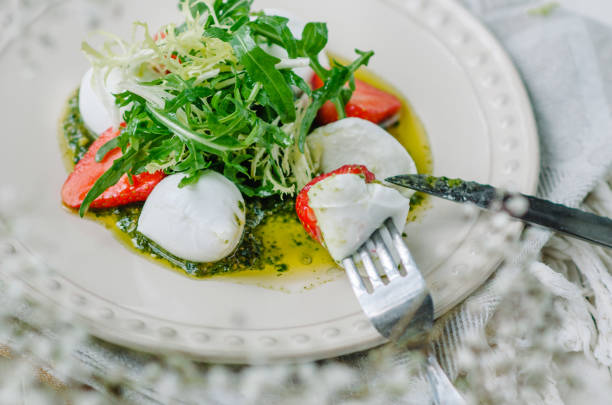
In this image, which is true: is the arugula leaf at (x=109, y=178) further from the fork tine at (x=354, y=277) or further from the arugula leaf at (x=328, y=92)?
the fork tine at (x=354, y=277)

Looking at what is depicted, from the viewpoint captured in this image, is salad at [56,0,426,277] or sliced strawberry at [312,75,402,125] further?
sliced strawberry at [312,75,402,125]

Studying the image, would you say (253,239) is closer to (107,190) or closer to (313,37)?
(107,190)

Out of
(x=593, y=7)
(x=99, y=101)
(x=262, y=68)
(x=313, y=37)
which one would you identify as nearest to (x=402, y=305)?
(x=262, y=68)

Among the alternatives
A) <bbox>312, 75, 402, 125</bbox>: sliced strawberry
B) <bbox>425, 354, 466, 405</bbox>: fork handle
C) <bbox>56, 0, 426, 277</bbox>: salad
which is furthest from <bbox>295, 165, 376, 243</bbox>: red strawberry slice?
<bbox>425, 354, 466, 405</bbox>: fork handle

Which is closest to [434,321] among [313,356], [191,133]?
[313,356]

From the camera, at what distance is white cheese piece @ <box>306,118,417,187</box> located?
1.84 meters

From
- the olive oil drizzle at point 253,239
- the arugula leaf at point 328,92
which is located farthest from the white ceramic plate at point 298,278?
the arugula leaf at point 328,92

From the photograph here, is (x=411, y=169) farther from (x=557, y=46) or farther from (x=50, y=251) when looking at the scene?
(x=50, y=251)

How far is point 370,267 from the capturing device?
155 cm

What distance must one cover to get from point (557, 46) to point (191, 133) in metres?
1.42

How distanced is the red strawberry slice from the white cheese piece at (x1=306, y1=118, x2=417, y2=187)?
126mm

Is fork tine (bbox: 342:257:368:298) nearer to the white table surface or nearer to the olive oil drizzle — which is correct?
the olive oil drizzle

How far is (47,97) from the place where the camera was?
6.51ft

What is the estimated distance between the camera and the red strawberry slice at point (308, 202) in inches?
64.9
